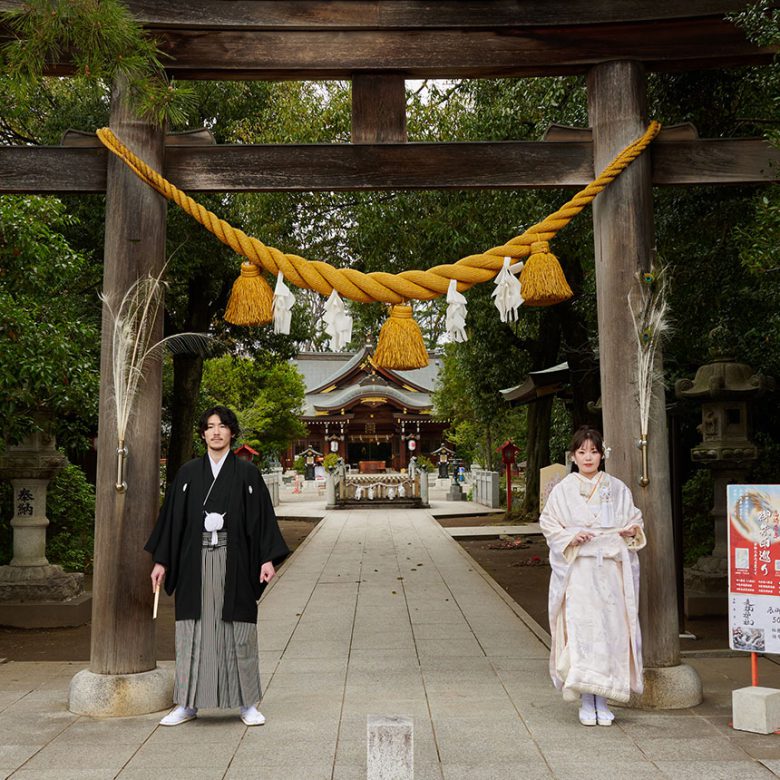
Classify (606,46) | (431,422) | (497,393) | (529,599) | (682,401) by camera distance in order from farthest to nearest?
(431,422) < (497,393) < (529,599) < (682,401) < (606,46)

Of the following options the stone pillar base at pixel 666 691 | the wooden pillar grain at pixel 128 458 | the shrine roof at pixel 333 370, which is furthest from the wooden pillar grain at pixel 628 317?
the shrine roof at pixel 333 370

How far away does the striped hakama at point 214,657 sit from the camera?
4.55m

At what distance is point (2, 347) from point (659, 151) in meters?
5.26

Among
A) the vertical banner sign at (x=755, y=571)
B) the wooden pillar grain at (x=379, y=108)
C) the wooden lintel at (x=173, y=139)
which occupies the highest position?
the wooden pillar grain at (x=379, y=108)

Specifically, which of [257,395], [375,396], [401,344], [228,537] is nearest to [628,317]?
[401,344]

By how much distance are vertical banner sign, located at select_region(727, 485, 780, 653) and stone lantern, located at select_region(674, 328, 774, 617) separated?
3.70 metres

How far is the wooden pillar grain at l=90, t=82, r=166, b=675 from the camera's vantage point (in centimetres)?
493

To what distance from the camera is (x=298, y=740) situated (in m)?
4.32

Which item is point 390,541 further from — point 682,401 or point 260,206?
point 682,401

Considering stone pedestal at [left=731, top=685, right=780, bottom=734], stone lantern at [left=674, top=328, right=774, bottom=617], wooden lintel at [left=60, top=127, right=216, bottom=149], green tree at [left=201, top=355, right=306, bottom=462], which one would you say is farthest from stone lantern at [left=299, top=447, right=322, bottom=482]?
stone pedestal at [left=731, top=685, right=780, bottom=734]

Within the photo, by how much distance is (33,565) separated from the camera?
29.6ft

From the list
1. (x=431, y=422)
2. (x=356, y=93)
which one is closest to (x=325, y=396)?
(x=431, y=422)

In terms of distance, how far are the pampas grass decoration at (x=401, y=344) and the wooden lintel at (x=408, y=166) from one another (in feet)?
2.73

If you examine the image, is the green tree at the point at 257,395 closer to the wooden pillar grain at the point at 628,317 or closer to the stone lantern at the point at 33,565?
the stone lantern at the point at 33,565
